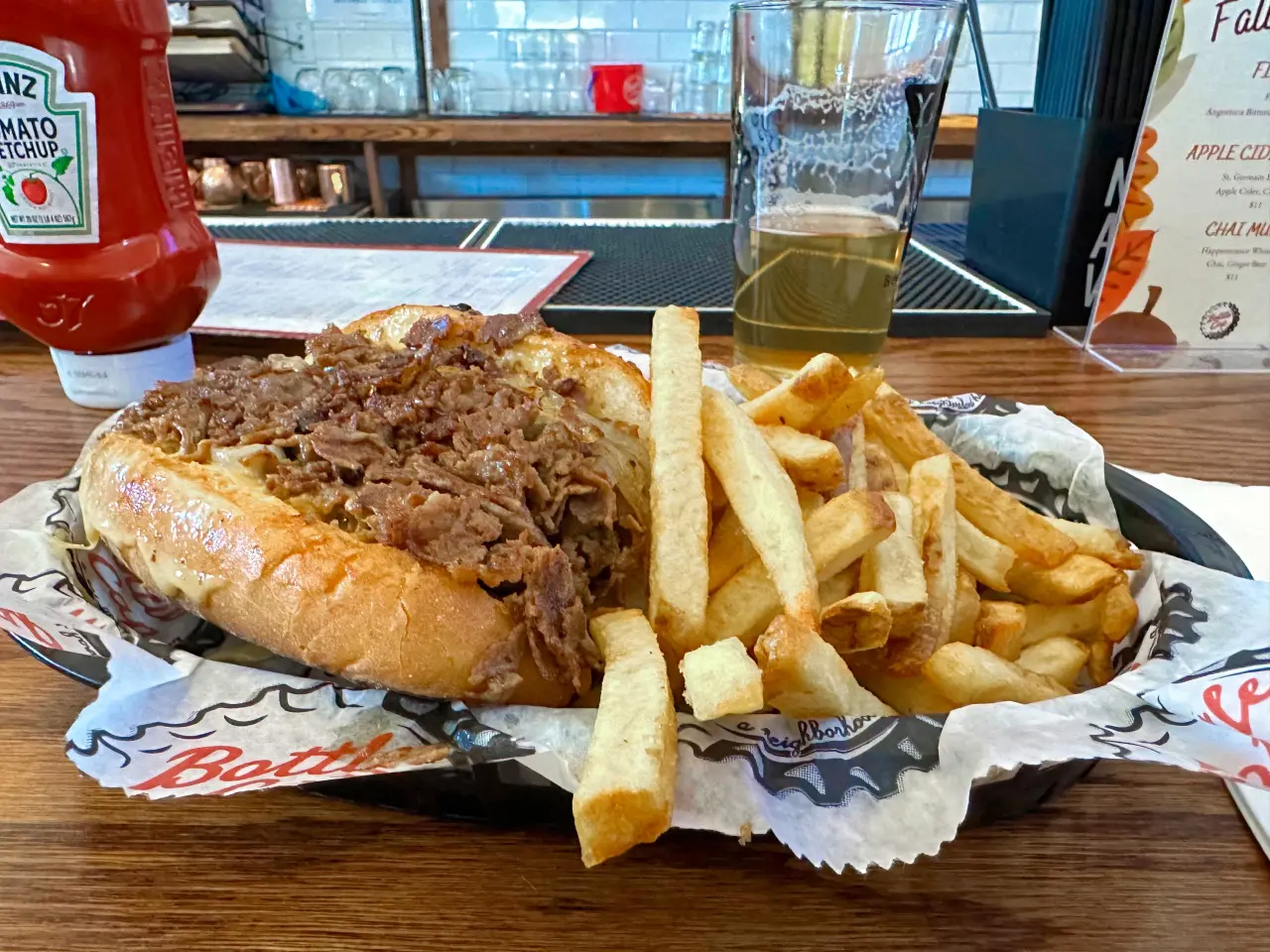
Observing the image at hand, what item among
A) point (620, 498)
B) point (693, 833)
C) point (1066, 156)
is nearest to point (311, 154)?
point (1066, 156)

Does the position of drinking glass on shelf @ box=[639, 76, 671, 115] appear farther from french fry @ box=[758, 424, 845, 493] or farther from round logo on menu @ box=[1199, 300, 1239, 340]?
french fry @ box=[758, 424, 845, 493]

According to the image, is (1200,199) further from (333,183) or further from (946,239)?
(333,183)

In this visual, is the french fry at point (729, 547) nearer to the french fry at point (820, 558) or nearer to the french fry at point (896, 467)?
the french fry at point (820, 558)

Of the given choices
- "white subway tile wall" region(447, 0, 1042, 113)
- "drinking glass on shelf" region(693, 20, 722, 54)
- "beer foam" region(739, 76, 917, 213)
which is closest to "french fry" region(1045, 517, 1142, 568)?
"beer foam" region(739, 76, 917, 213)

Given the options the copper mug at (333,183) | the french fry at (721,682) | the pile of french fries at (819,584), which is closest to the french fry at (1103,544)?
the pile of french fries at (819,584)

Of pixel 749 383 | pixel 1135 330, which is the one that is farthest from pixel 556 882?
pixel 1135 330

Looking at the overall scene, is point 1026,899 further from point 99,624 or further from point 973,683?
point 99,624
